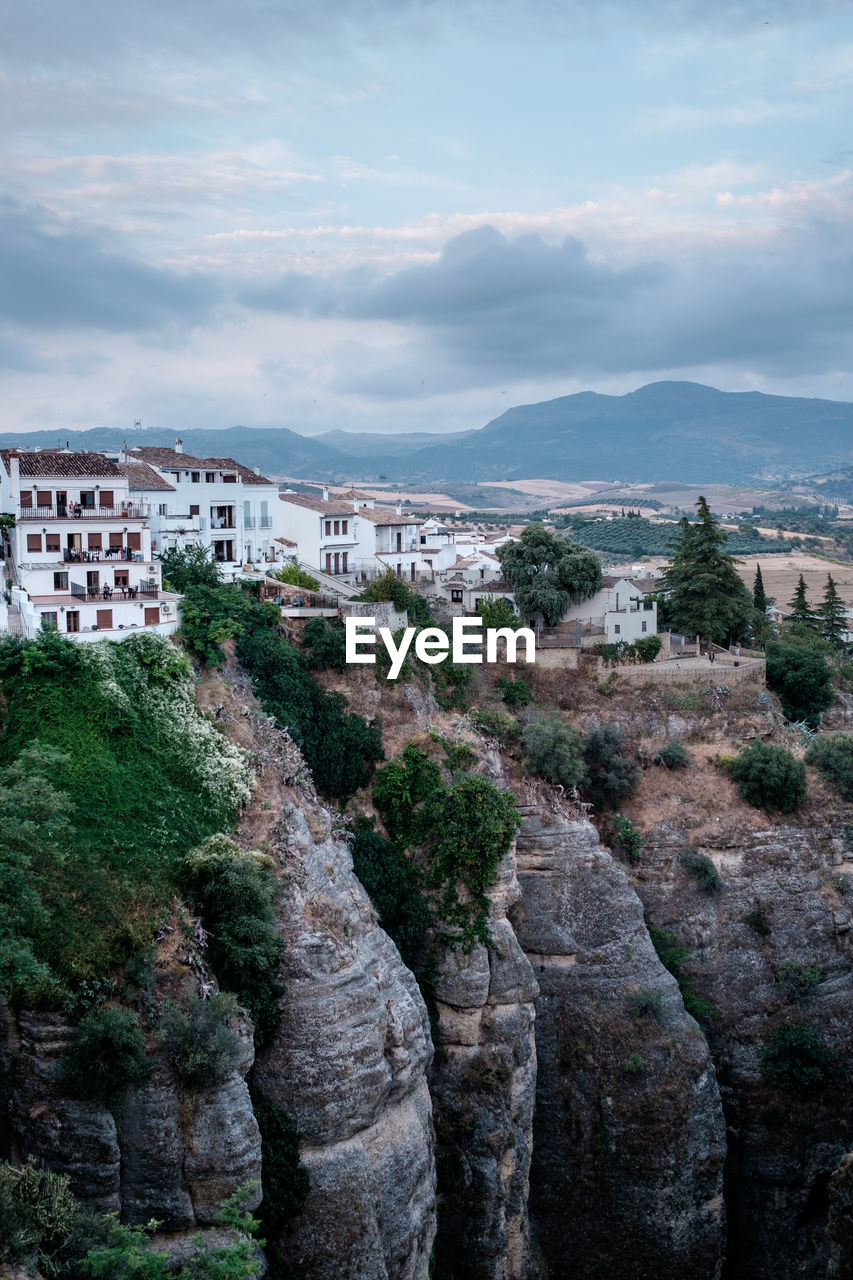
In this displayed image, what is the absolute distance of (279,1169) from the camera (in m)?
26.9

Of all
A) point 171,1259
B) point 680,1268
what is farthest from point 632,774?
point 171,1259

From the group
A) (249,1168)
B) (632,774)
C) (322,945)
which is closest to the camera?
(249,1168)

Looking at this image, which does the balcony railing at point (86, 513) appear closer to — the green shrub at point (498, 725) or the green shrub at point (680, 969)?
the green shrub at point (498, 725)

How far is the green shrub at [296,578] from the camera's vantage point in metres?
46.2

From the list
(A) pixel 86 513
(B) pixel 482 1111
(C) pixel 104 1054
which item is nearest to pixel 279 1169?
(C) pixel 104 1054

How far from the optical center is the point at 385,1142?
29.3 metres

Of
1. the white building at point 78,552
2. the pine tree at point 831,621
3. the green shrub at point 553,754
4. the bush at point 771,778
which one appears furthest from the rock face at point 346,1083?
the pine tree at point 831,621

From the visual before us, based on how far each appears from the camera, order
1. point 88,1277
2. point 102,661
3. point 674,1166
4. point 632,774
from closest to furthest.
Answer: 1. point 88,1277
2. point 102,661
3. point 674,1166
4. point 632,774

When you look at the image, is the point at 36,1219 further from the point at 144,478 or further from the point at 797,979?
the point at 144,478

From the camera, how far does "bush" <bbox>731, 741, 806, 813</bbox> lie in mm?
42688

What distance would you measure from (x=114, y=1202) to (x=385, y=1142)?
789 cm

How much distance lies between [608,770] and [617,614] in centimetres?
927

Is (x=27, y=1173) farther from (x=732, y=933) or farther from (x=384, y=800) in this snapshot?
(x=732, y=933)

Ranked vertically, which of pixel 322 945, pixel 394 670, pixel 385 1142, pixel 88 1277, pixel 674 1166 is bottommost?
pixel 674 1166
